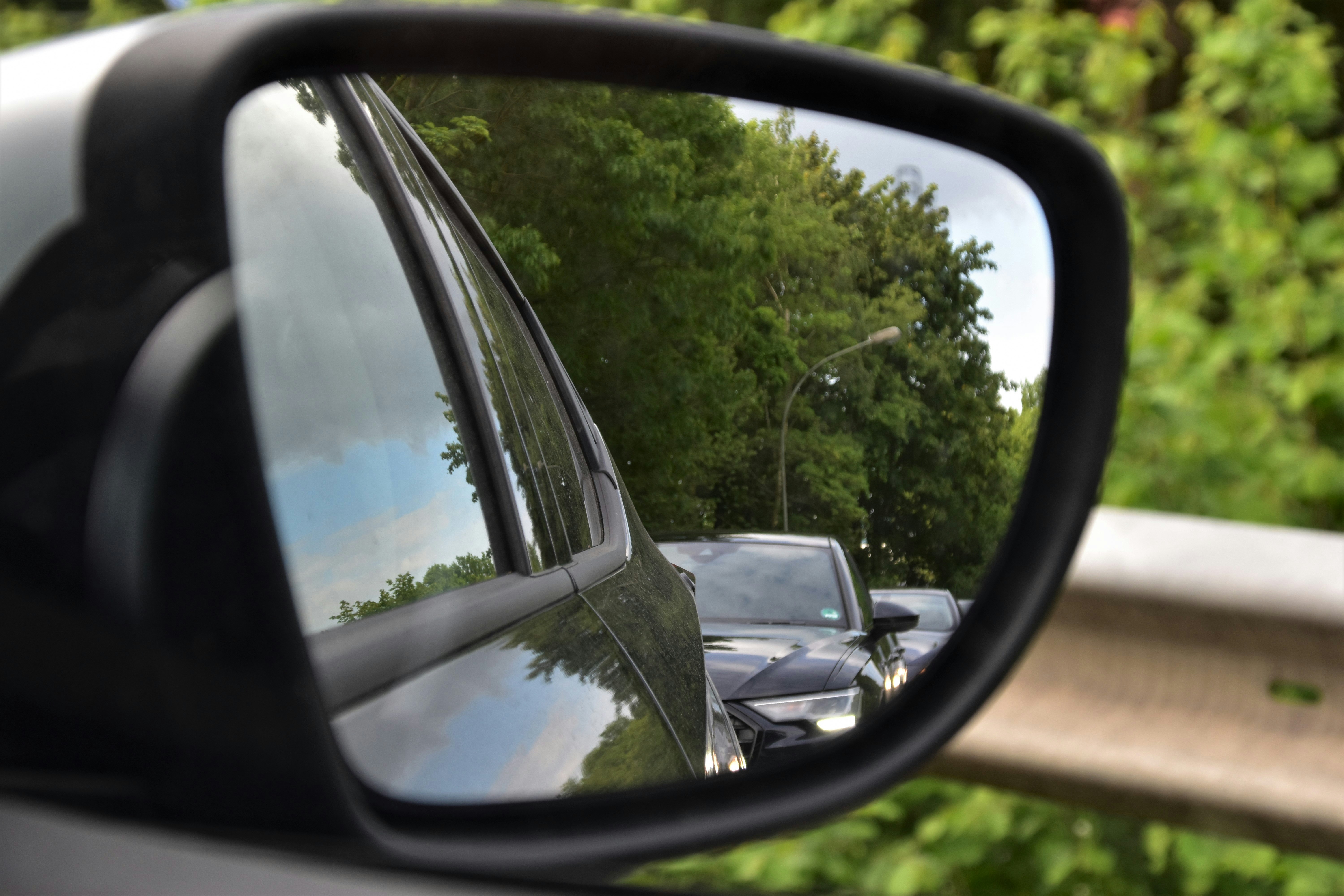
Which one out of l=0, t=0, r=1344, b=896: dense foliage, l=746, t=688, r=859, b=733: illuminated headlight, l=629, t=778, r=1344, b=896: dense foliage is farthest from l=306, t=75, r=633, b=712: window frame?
l=629, t=778, r=1344, b=896: dense foliage

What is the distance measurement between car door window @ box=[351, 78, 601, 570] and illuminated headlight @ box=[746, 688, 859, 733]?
0.99ft

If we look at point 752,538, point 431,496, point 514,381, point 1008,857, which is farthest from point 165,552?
point 1008,857

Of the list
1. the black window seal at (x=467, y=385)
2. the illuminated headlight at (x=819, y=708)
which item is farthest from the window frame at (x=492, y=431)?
the illuminated headlight at (x=819, y=708)

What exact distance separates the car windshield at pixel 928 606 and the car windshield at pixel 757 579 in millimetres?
75

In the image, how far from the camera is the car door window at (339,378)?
2.99ft

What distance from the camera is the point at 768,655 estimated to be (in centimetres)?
123

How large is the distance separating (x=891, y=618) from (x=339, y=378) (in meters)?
0.62

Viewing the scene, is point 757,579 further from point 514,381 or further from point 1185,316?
point 1185,316

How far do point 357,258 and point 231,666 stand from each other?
530 mm

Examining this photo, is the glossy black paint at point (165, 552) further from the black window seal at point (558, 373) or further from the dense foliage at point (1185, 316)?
the dense foliage at point (1185, 316)

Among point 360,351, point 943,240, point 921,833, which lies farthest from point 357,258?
point 921,833

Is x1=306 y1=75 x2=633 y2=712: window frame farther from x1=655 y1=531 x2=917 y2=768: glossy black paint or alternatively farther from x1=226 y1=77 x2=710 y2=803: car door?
x1=655 y1=531 x2=917 y2=768: glossy black paint

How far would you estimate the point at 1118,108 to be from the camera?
393 centimetres

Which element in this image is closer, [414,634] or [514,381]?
[414,634]
